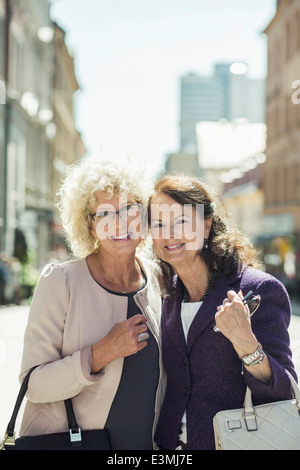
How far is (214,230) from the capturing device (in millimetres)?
2531

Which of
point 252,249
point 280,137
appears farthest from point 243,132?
Answer: point 252,249

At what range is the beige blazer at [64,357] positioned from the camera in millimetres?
2188

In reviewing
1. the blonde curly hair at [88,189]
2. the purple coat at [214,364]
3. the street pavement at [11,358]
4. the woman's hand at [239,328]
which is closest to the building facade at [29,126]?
the street pavement at [11,358]

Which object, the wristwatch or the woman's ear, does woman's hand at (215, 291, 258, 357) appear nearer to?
the wristwatch

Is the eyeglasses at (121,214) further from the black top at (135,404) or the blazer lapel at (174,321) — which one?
the black top at (135,404)

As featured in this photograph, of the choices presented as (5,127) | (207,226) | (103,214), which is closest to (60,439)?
(103,214)

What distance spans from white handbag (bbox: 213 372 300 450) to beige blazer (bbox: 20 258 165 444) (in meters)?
0.39

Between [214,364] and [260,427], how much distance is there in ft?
0.99

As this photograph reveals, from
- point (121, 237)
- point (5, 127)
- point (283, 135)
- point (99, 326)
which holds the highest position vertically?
point (283, 135)

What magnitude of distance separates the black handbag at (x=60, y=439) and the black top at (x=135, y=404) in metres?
0.07

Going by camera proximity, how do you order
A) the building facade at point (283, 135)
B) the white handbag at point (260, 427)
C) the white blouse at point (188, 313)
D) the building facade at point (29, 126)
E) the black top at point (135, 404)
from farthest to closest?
the building facade at point (283, 135), the building facade at point (29, 126), the white blouse at point (188, 313), the black top at point (135, 404), the white handbag at point (260, 427)

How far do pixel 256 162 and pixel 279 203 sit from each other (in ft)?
28.5

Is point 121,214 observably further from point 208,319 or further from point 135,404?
point 135,404

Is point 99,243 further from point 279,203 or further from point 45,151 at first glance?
point 279,203
